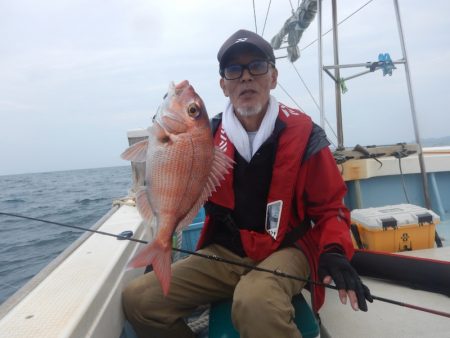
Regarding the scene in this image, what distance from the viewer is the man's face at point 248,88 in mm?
2279

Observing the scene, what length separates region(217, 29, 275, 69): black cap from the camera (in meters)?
2.22

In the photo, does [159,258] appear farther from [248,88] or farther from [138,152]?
[248,88]

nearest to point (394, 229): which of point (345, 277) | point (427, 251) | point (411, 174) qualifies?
point (427, 251)

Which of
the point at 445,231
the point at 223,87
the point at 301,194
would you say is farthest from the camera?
the point at 445,231

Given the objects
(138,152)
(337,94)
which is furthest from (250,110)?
(337,94)

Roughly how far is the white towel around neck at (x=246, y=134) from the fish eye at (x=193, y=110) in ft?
2.14

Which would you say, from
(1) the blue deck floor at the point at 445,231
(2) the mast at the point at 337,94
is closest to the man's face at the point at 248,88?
(2) the mast at the point at 337,94

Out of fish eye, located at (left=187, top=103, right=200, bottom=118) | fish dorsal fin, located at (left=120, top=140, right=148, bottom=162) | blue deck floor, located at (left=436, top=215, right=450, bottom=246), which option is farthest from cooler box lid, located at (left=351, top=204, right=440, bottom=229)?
fish dorsal fin, located at (left=120, top=140, right=148, bottom=162)

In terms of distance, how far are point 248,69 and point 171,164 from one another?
947mm

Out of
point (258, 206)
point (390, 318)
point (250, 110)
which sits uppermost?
point (250, 110)

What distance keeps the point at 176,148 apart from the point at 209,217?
868 millimetres

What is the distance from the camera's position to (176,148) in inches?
66.2

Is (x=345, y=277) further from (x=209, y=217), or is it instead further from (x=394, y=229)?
(x=394, y=229)

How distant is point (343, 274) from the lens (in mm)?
1831
